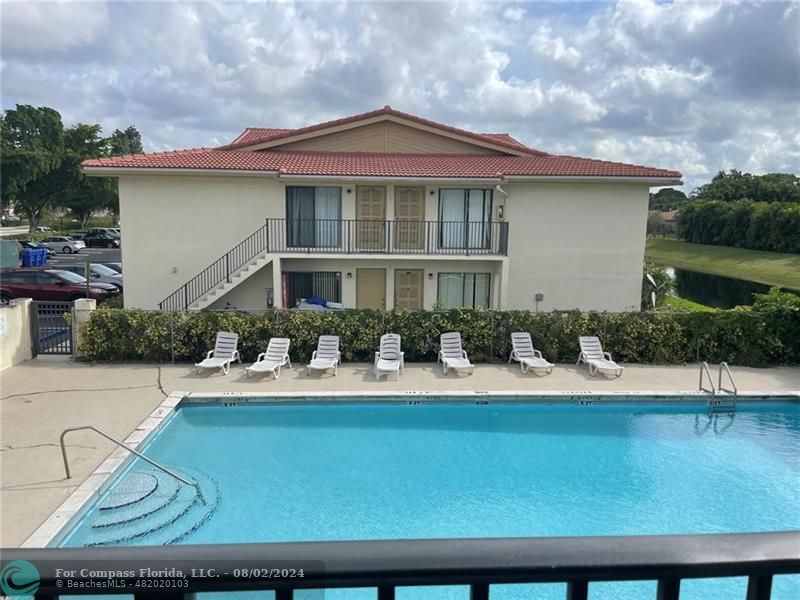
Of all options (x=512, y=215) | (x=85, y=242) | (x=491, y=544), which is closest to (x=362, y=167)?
(x=512, y=215)

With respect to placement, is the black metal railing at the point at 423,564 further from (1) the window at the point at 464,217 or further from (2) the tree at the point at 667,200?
(2) the tree at the point at 667,200

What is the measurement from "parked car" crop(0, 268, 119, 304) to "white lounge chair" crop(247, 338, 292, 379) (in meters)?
10.9

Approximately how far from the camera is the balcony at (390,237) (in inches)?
852

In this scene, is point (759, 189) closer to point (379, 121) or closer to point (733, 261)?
point (733, 261)

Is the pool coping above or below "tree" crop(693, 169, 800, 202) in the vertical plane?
below

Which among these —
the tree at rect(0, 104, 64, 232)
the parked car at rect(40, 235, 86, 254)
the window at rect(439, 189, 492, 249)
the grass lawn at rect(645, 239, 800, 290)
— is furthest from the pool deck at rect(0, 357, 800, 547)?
the tree at rect(0, 104, 64, 232)

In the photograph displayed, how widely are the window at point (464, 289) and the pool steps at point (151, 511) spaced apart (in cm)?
1388

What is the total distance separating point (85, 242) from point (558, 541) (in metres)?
57.7

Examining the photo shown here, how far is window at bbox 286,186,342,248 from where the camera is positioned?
21969mm

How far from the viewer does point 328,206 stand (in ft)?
72.8

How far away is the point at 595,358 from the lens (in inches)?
679

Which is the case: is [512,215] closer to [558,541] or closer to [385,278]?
[385,278]

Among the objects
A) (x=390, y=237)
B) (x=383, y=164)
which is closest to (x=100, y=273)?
(x=390, y=237)

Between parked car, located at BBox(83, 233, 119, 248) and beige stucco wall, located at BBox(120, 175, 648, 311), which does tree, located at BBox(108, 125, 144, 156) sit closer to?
parked car, located at BBox(83, 233, 119, 248)
